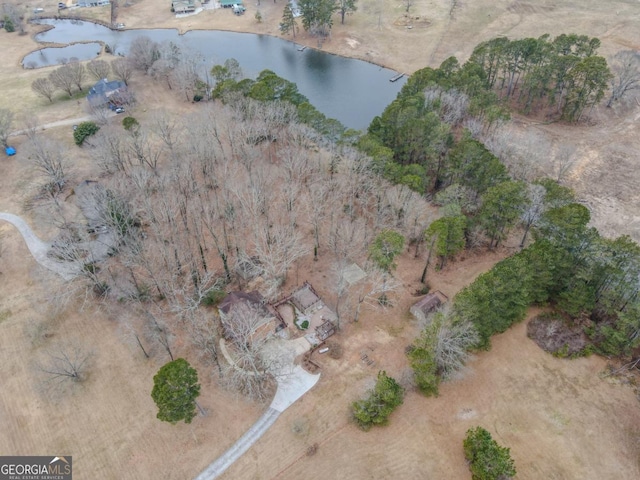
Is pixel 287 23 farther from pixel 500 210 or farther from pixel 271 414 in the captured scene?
pixel 271 414

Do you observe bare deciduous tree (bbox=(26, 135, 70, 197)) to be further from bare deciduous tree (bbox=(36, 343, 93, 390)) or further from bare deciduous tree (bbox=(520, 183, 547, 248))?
bare deciduous tree (bbox=(520, 183, 547, 248))

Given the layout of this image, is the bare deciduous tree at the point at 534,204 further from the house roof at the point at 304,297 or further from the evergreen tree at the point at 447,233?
the house roof at the point at 304,297

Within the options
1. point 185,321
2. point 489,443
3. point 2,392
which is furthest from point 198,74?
point 489,443

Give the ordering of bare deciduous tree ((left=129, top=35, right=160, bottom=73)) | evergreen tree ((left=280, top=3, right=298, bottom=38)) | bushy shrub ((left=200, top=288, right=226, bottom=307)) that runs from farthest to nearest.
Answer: evergreen tree ((left=280, top=3, right=298, bottom=38)) → bare deciduous tree ((left=129, top=35, right=160, bottom=73)) → bushy shrub ((left=200, top=288, right=226, bottom=307))

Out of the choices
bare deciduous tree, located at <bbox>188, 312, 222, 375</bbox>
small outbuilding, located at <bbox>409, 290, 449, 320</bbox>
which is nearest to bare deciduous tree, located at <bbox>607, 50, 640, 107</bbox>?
small outbuilding, located at <bbox>409, 290, 449, 320</bbox>

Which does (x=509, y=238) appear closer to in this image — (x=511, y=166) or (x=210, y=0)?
(x=511, y=166)

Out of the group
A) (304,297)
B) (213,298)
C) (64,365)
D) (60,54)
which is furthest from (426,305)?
(60,54)
